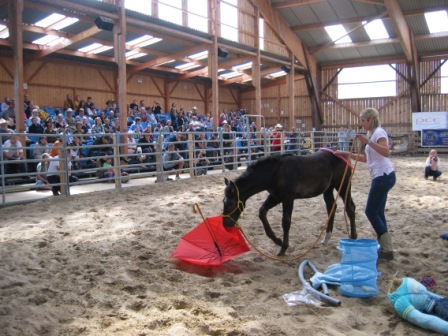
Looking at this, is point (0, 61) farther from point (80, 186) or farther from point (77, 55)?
point (80, 186)

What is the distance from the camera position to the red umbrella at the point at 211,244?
409 centimetres

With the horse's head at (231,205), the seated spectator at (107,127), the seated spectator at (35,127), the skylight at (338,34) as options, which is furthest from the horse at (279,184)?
the skylight at (338,34)

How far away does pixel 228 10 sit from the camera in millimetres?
17328

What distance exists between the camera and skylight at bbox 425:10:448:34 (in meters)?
18.8

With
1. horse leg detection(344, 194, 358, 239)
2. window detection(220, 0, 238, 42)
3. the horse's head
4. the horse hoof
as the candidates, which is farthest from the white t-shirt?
window detection(220, 0, 238, 42)

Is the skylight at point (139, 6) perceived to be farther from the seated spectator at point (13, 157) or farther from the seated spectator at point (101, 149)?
the seated spectator at point (13, 157)

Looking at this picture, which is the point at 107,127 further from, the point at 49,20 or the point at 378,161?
the point at 378,161

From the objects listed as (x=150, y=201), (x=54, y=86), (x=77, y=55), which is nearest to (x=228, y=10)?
(x=77, y=55)

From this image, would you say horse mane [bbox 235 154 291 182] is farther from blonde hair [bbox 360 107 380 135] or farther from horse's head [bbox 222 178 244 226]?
blonde hair [bbox 360 107 380 135]

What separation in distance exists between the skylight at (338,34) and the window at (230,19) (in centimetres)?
592

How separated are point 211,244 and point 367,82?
2284 cm

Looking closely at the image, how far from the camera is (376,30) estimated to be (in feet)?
68.2

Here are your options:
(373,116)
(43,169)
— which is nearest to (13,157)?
(43,169)

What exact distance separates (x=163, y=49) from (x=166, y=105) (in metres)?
5.32
